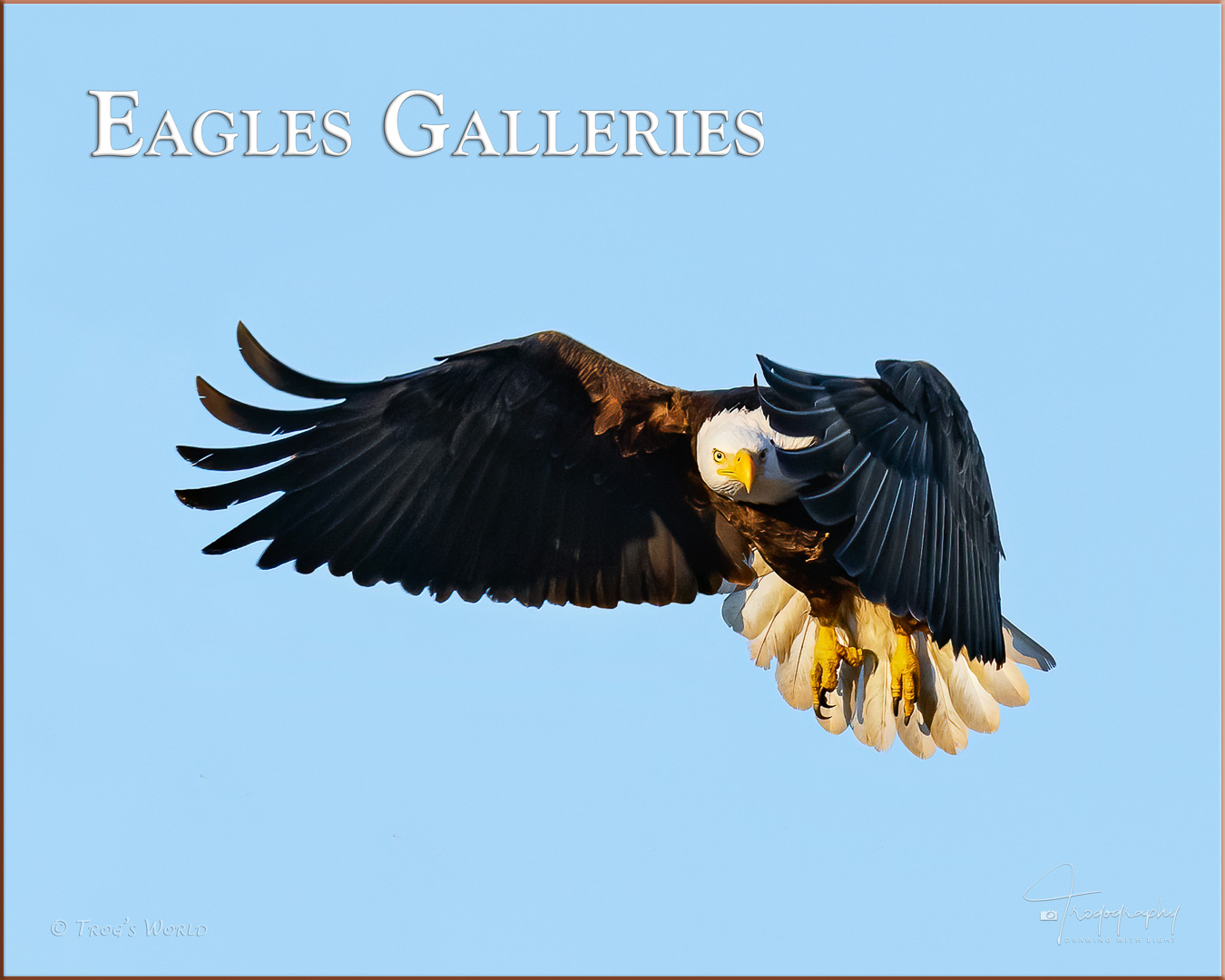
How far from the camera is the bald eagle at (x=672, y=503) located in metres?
4.24

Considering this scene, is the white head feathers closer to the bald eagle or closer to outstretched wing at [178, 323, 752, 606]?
the bald eagle

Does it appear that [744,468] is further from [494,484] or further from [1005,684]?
[1005,684]

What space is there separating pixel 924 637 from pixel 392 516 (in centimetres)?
226

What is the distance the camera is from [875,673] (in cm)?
611

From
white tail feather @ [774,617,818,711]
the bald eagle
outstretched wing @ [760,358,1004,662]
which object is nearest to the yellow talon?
the bald eagle

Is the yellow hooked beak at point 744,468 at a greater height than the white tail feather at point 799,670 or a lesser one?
greater

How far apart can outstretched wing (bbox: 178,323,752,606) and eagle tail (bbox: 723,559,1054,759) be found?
51 cm

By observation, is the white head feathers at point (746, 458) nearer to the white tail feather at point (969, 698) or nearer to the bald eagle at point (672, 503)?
the bald eagle at point (672, 503)

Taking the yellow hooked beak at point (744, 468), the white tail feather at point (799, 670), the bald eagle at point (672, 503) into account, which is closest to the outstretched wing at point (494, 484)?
the bald eagle at point (672, 503)

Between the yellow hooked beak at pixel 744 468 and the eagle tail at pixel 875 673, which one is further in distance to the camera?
the eagle tail at pixel 875 673

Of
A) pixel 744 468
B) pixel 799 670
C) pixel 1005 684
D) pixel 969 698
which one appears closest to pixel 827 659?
pixel 799 670

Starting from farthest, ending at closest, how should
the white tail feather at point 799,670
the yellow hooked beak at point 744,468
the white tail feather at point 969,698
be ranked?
1. the white tail feather at point 799,670
2. the white tail feather at point 969,698
3. the yellow hooked beak at point 744,468

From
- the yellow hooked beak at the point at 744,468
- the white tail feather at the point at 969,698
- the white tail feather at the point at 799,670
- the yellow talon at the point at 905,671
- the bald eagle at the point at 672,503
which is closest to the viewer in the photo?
the bald eagle at the point at 672,503

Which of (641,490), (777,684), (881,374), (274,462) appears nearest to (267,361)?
(274,462)
